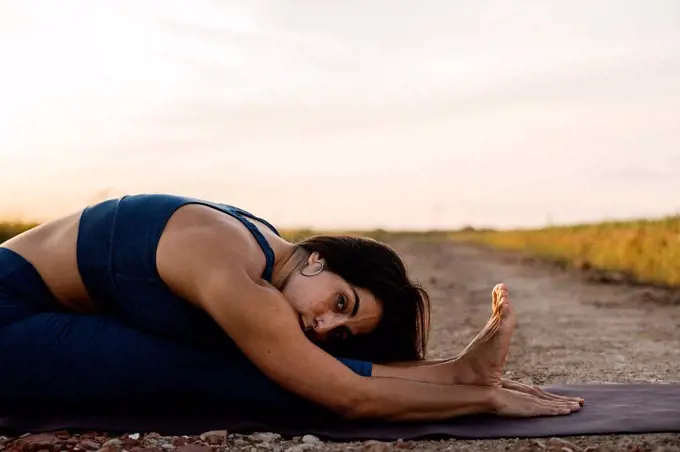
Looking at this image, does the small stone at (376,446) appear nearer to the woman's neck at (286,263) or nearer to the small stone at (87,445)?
the woman's neck at (286,263)

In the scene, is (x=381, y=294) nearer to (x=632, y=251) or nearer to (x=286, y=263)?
(x=286, y=263)

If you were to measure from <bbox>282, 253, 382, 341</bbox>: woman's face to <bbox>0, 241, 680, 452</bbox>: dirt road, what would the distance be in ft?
1.33

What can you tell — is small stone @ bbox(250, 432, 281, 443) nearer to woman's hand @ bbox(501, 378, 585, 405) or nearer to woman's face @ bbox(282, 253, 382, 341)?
woman's face @ bbox(282, 253, 382, 341)

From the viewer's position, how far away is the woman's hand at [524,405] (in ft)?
11.7

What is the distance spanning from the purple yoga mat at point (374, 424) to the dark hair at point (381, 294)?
0.30m

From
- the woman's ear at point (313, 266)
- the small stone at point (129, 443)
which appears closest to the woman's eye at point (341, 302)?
the woman's ear at point (313, 266)

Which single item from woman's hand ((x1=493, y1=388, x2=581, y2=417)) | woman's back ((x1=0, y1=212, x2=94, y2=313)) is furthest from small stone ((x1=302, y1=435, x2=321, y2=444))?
woman's back ((x1=0, y1=212, x2=94, y2=313))

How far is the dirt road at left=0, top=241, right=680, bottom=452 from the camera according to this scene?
322 cm

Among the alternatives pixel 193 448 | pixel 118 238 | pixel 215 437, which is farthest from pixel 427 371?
pixel 118 238

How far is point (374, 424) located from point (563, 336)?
3146 mm

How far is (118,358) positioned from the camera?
3.50 m

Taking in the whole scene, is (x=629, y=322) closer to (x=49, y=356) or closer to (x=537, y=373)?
(x=537, y=373)

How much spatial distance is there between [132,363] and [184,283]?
1.65 ft

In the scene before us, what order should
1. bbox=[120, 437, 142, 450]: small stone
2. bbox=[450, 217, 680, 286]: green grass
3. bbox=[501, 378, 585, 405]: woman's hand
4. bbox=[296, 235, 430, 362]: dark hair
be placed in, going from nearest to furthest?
1. bbox=[120, 437, 142, 450]: small stone
2. bbox=[296, 235, 430, 362]: dark hair
3. bbox=[501, 378, 585, 405]: woman's hand
4. bbox=[450, 217, 680, 286]: green grass
